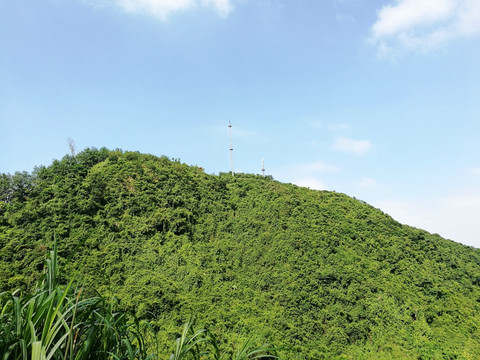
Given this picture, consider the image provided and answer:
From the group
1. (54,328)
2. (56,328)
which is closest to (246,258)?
(56,328)

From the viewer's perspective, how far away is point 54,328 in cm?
221

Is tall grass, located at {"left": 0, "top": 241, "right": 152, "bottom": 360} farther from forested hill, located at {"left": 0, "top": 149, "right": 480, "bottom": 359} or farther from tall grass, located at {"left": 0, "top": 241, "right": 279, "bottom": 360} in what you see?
forested hill, located at {"left": 0, "top": 149, "right": 480, "bottom": 359}

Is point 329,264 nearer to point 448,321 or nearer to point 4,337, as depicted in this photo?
point 448,321

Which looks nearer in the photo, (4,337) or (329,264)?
(4,337)

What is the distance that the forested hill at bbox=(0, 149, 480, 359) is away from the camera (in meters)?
13.9

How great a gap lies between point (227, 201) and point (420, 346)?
13.7 meters

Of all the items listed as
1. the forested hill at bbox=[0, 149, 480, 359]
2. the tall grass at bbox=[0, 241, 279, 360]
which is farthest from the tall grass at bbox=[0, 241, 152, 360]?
the forested hill at bbox=[0, 149, 480, 359]

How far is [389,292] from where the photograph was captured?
16.2 metres

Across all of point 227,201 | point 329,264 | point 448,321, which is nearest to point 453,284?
point 448,321

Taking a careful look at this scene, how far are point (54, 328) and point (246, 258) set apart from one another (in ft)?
55.2

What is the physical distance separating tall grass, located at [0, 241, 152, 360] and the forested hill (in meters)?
9.93

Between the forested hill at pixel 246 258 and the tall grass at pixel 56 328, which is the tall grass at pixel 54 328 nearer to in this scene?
the tall grass at pixel 56 328

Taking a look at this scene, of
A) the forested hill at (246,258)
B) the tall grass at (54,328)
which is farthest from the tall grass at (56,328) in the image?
the forested hill at (246,258)

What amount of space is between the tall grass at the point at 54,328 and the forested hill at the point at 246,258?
9929mm
